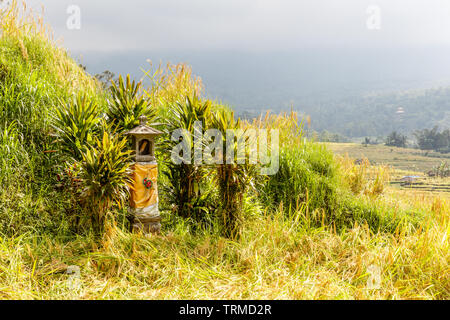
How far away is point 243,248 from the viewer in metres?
3.68

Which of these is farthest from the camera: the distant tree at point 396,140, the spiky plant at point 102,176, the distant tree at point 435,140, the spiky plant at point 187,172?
the distant tree at point 435,140

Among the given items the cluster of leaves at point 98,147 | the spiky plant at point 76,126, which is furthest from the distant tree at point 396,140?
the spiky plant at point 76,126

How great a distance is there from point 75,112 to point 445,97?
298ft

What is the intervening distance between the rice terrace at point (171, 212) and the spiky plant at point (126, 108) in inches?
0.6

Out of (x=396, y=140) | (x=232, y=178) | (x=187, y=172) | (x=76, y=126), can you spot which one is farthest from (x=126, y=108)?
(x=396, y=140)

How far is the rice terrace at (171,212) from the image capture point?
10.7 feet

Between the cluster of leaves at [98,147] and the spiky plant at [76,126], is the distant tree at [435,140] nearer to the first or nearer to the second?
the cluster of leaves at [98,147]

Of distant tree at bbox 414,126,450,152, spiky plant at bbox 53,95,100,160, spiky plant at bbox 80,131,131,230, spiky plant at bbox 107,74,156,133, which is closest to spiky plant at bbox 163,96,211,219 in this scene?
spiky plant at bbox 107,74,156,133

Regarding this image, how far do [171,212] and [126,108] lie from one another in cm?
140

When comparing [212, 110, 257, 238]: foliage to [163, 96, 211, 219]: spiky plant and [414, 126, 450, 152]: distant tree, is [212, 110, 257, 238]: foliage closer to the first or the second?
[163, 96, 211, 219]: spiky plant

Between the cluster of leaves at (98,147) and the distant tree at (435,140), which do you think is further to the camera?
the distant tree at (435,140)

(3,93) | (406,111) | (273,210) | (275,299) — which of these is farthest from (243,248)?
(406,111)
